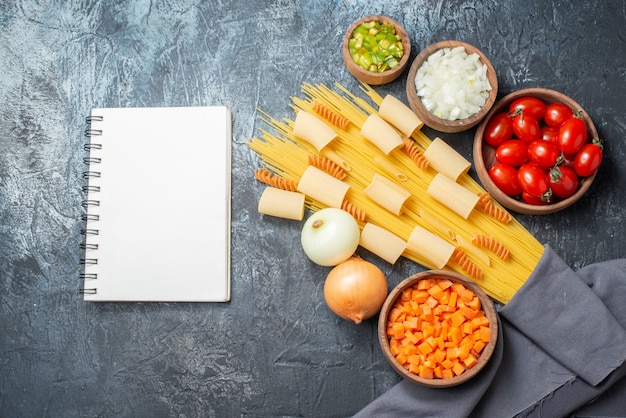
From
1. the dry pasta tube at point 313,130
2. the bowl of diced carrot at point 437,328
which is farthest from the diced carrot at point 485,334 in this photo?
the dry pasta tube at point 313,130

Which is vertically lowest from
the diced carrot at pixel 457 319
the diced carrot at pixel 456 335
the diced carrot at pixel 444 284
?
the diced carrot at pixel 456 335

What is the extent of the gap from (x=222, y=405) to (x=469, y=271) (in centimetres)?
93

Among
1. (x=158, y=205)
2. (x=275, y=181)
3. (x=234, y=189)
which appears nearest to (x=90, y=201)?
(x=158, y=205)

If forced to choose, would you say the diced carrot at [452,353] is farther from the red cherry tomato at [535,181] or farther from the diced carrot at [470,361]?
the red cherry tomato at [535,181]

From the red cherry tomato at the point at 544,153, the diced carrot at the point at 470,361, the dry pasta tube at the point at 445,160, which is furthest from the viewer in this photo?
the dry pasta tube at the point at 445,160

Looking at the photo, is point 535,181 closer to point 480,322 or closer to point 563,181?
point 563,181

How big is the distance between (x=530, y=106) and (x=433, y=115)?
12.6 inches

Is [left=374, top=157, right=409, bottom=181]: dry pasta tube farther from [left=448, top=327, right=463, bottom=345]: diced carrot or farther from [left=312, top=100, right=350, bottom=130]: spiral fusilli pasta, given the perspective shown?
[left=448, top=327, right=463, bottom=345]: diced carrot

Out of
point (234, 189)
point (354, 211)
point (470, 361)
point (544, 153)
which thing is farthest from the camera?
point (234, 189)

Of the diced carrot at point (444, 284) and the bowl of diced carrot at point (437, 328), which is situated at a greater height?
the diced carrot at point (444, 284)

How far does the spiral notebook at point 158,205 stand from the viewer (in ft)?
7.32

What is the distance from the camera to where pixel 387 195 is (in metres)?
2.16

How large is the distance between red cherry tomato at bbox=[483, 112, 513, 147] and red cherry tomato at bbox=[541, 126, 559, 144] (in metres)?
0.10

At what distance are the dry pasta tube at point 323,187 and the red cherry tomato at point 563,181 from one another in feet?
2.12
